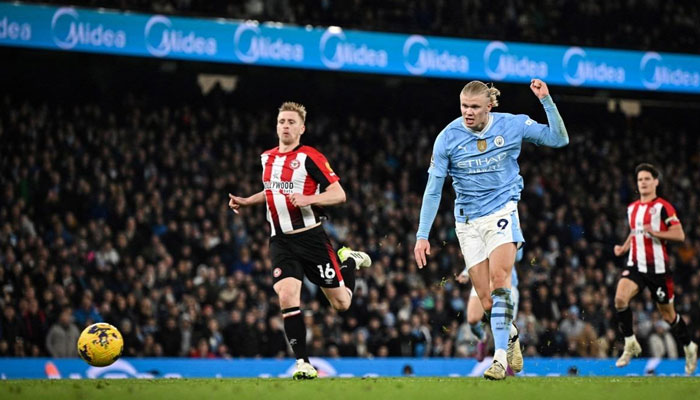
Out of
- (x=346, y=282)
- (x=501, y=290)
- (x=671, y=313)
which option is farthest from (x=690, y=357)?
(x=346, y=282)

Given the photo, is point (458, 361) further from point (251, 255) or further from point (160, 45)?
point (160, 45)

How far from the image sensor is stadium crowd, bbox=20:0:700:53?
20.9 metres

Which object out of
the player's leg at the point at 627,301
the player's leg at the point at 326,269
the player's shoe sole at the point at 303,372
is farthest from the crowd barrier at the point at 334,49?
the player's shoe sole at the point at 303,372

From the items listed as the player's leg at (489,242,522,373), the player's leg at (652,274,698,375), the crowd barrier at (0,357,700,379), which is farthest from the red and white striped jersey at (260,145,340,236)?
the crowd barrier at (0,357,700,379)

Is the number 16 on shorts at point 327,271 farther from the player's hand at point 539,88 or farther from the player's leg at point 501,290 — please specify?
the player's hand at point 539,88

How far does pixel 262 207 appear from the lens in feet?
68.2

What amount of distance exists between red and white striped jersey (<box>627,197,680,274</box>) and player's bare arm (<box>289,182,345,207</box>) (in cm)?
485

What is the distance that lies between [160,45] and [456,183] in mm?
12221

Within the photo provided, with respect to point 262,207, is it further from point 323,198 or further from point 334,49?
point 323,198

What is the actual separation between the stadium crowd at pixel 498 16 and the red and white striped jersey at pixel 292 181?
11735 mm

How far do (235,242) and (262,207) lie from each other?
6.58 feet

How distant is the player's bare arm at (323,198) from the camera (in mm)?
8289

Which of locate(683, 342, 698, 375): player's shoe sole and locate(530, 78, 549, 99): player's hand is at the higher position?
locate(530, 78, 549, 99): player's hand

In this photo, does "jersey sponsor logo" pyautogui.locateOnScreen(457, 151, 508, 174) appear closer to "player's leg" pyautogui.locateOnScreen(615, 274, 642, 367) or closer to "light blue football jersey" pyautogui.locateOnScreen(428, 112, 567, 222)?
"light blue football jersey" pyautogui.locateOnScreen(428, 112, 567, 222)
